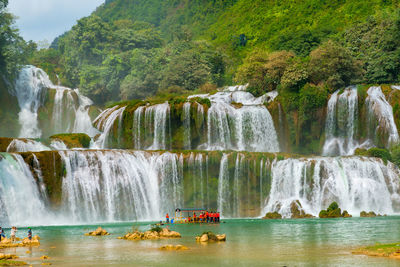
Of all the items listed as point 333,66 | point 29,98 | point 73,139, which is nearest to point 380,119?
point 333,66

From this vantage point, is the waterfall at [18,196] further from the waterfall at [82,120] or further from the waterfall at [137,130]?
the waterfall at [82,120]

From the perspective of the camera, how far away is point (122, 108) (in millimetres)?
58750

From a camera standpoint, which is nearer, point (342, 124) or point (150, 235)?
point (150, 235)

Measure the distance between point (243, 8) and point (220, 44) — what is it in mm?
12695

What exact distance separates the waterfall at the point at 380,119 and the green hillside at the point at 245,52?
5.25 metres

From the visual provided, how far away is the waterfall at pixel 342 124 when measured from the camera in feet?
188

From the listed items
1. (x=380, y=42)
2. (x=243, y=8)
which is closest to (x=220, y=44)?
(x=243, y=8)

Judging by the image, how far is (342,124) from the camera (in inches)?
2281

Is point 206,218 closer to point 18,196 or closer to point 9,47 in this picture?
point 18,196

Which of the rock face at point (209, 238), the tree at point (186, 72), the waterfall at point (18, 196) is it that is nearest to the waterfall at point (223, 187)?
the waterfall at point (18, 196)

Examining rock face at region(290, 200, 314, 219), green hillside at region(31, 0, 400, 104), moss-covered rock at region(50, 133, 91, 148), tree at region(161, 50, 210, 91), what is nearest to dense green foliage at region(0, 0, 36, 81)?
green hillside at region(31, 0, 400, 104)

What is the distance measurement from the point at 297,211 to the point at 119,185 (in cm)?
1400

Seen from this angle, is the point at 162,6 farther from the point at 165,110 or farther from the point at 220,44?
the point at 165,110

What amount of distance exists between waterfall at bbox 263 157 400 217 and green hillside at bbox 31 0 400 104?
43.6 feet
